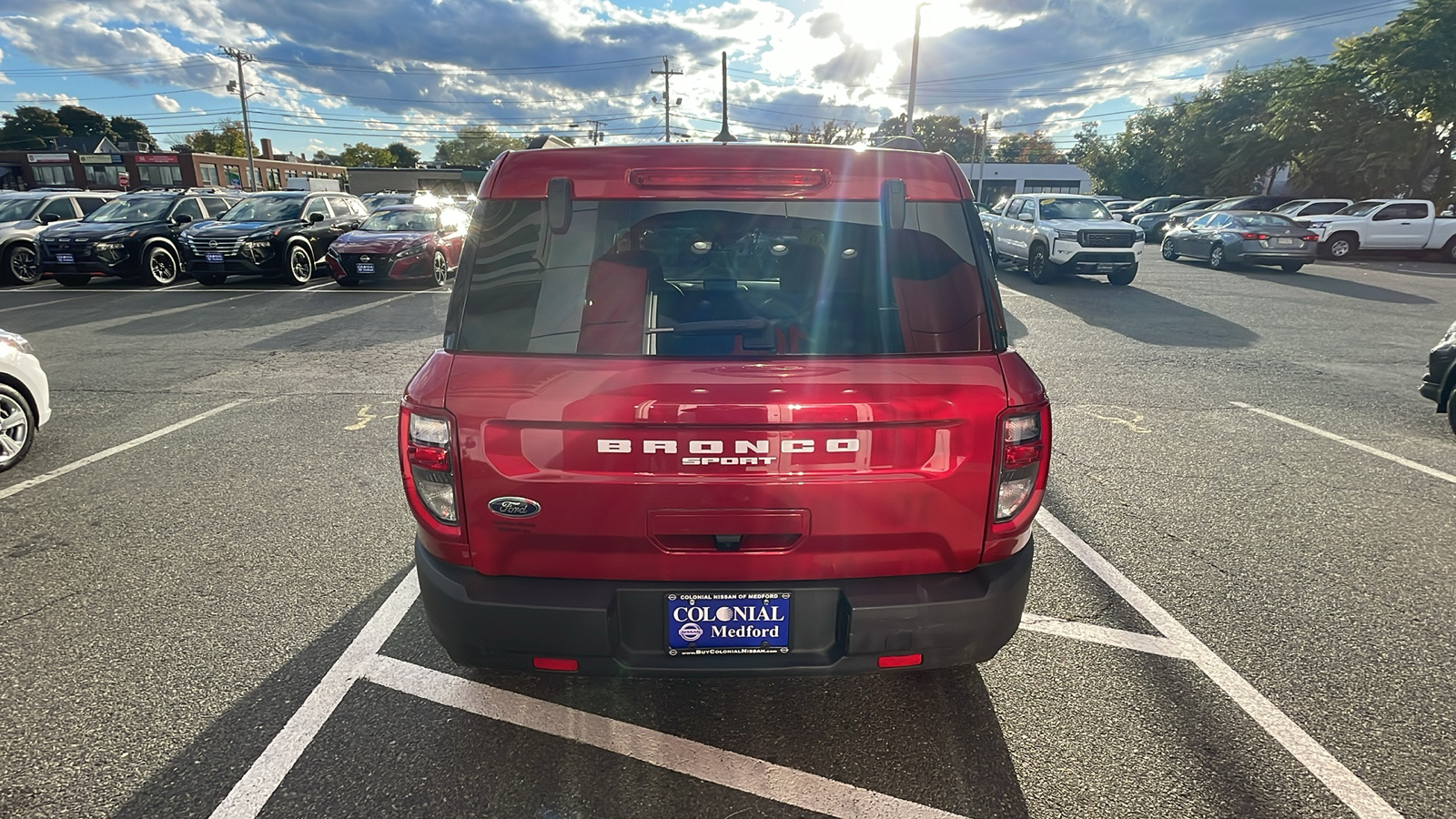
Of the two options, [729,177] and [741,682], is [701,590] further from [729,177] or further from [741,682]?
[729,177]

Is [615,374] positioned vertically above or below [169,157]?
below

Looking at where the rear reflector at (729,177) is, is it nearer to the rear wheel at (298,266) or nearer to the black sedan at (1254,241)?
the rear wheel at (298,266)

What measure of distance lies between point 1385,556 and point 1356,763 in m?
1.98

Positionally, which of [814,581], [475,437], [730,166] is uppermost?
[730,166]

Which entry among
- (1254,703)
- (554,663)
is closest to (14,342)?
(554,663)

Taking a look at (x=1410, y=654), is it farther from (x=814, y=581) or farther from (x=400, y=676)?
(x=400, y=676)

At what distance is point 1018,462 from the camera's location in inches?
83.0

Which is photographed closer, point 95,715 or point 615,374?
point 615,374

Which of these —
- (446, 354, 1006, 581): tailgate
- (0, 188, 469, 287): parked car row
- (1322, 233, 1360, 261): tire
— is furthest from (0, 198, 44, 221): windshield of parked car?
(1322, 233, 1360, 261): tire

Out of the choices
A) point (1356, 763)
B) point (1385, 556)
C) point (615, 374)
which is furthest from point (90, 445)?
point (1385, 556)

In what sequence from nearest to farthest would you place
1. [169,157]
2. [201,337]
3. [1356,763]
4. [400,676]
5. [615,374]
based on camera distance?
[615,374], [1356,763], [400,676], [201,337], [169,157]

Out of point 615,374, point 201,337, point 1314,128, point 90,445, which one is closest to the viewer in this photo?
point 615,374

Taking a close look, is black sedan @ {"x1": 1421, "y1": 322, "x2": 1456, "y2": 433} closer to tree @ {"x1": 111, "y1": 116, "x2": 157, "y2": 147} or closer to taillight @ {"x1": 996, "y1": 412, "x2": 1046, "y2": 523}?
taillight @ {"x1": 996, "y1": 412, "x2": 1046, "y2": 523}

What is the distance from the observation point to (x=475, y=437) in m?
1.98
